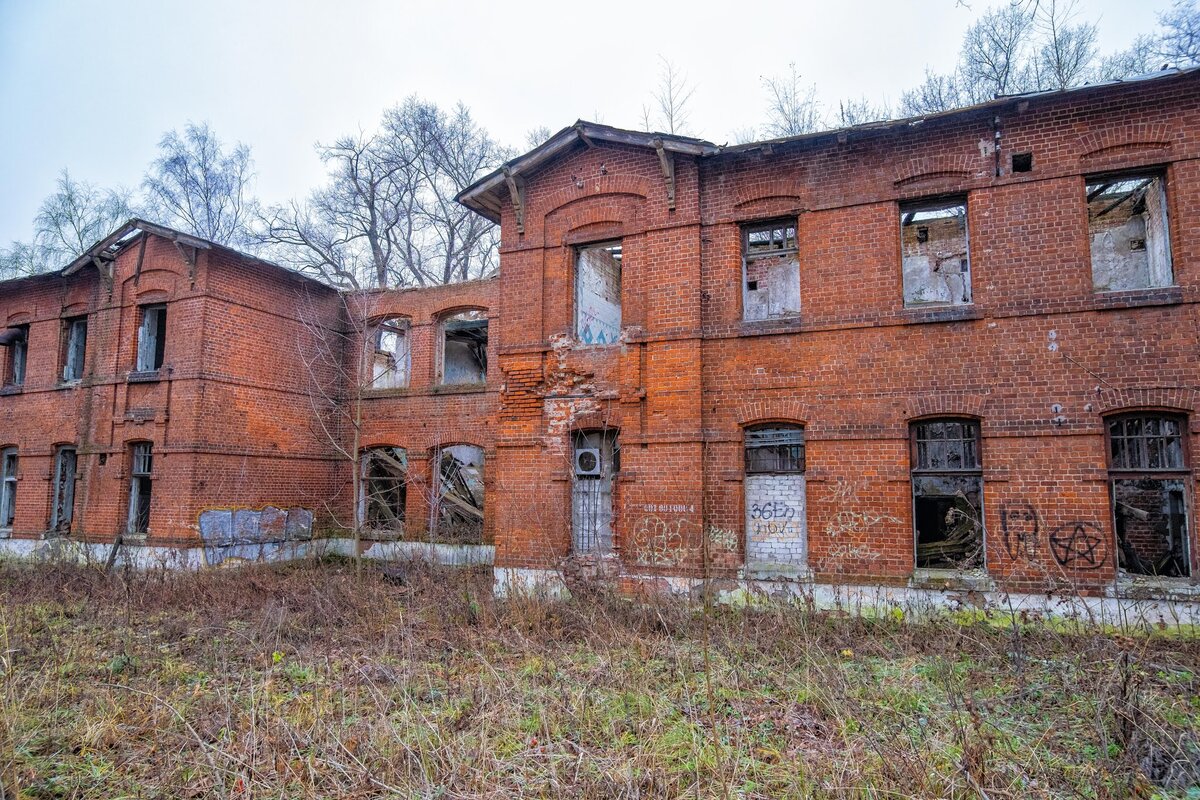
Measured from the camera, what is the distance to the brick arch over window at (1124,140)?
9258mm

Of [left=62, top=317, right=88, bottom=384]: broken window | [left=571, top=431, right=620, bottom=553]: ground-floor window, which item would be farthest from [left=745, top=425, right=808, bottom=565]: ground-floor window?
[left=62, top=317, right=88, bottom=384]: broken window

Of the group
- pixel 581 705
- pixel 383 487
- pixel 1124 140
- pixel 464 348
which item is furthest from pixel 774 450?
pixel 383 487

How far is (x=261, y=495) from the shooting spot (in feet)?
51.5

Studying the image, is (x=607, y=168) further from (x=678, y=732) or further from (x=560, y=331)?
(x=678, y=732)

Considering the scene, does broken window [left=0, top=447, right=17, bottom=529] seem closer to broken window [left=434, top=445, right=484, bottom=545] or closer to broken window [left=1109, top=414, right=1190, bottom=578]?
broken window [left=434, top=445, right=484, bottom=545]

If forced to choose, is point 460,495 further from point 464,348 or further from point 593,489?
point 593,489

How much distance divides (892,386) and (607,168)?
5.81 meters

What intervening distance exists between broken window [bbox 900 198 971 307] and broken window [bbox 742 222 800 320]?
1.60 meters

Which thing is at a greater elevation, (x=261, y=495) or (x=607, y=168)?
(x=607, y=168)

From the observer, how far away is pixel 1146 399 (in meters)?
8.95

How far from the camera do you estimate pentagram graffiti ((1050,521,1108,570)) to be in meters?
8.90

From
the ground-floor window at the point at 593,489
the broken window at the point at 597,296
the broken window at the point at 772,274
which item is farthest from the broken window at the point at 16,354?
the broken window at the point at 772,274

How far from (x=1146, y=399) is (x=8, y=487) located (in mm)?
24011

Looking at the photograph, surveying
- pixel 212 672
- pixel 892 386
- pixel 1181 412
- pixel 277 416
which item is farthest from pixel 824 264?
pixel 277 416
